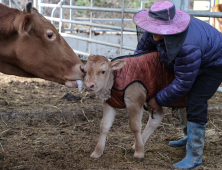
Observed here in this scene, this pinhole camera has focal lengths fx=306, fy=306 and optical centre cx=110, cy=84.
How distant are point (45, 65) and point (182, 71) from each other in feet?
4.21

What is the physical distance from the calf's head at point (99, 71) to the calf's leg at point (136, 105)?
0.22 m

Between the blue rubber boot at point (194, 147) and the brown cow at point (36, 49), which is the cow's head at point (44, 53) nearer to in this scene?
the brown cow at point (36, 49)

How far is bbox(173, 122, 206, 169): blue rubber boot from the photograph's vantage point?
2.95 m

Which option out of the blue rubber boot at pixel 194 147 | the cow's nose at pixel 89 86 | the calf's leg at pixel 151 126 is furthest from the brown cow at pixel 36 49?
the blue rubber boot at pixel 194 147

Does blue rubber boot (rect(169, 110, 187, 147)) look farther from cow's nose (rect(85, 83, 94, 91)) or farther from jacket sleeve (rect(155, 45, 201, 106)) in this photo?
cow's nose (rect(85, 83, 94, 91))

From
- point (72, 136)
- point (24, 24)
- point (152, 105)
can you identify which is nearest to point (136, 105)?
point (152, 105)

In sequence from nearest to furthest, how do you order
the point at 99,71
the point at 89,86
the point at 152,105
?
1. the point at 89,86
2. the point at 99,71
3. the point at 152,105

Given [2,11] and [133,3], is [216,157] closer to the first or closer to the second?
[2,11]

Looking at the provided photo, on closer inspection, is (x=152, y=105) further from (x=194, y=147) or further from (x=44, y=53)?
(x=44, y=53)

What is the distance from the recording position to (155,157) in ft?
10.6

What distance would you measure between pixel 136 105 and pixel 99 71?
1.64 feet

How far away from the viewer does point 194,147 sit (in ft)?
9.73

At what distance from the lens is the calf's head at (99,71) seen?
2.90 metres

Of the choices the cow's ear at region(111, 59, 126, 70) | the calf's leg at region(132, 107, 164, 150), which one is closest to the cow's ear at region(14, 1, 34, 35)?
the cow's ear at region(111, 59, 126, 70)
